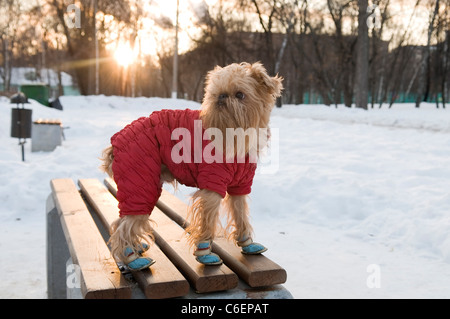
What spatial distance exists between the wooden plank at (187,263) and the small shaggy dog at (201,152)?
8cm

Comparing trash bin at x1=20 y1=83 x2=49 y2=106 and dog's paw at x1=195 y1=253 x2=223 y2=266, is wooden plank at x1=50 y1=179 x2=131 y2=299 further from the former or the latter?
trash bin at x1=20 y1=83 x2=49 y2=106

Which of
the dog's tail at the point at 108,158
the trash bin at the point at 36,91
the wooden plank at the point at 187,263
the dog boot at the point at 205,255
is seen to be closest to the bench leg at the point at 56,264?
the wooden plank at the point at 187,263

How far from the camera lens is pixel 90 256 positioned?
85.7 inches

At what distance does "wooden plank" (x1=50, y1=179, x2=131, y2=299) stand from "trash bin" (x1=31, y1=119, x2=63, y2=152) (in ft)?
19.6

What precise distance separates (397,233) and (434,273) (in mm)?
722

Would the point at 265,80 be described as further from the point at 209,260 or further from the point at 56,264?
the point at 56,264

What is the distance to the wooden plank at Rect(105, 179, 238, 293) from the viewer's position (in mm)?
1958

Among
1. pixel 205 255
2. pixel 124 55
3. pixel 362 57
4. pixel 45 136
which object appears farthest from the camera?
pixel 124 55

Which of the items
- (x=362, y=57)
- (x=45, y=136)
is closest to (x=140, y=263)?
(x=45, y=136)

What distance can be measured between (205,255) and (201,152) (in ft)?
1.69

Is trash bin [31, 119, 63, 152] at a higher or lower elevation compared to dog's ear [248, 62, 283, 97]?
lower

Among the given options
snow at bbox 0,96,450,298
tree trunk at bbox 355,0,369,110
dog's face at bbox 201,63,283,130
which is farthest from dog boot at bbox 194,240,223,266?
tree trunk at bbox 355,0,369,110

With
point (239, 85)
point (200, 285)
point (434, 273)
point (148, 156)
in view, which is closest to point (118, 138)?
point (148, 156)

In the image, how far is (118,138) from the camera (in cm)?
225
